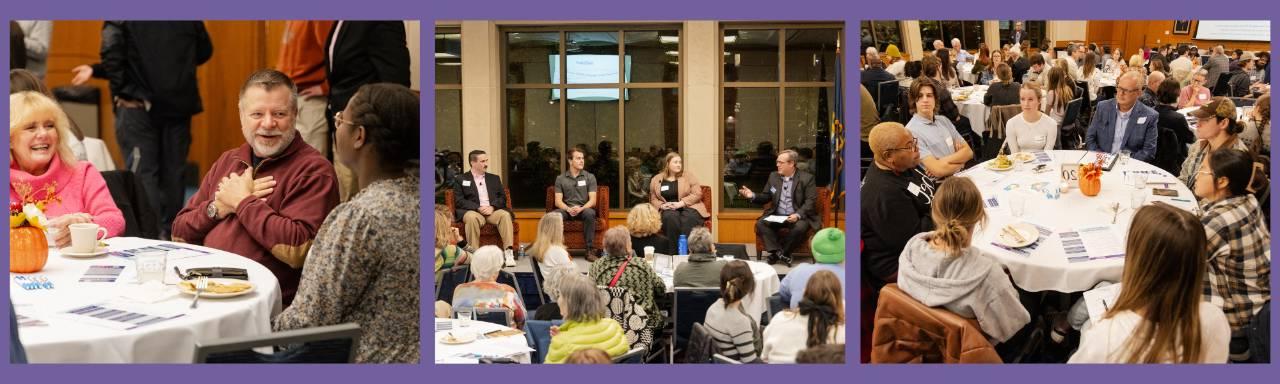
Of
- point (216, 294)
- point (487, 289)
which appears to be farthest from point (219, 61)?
point (487, 289)

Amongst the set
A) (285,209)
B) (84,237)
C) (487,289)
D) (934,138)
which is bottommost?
(487,289)

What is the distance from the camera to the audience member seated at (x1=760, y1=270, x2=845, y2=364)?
5789 millimetres

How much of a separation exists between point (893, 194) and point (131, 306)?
2917 millimetres

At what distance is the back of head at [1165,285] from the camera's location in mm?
5527

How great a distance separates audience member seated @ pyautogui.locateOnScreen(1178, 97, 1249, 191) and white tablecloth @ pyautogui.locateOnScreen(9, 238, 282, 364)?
12.0ft

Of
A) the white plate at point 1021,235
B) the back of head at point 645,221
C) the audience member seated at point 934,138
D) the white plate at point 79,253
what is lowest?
the white plate at point 79,253

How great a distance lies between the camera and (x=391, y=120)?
5.52 meters

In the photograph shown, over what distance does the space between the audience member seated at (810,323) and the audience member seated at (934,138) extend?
1.98 ft

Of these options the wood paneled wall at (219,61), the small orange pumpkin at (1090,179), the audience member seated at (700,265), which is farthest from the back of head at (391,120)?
the small orange pumpkin at (1090,179)

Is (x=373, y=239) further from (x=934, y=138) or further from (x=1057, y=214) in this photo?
(x=1057, y=214)

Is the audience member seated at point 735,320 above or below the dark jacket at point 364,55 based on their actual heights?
below

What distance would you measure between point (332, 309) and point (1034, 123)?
2.86 metres

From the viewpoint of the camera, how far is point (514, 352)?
583cm

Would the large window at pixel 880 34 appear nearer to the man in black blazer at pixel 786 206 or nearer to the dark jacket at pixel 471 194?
the man in black blazer at pixel 786 206
